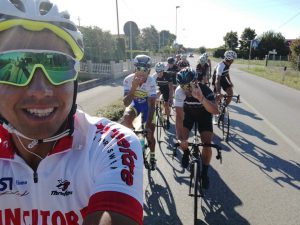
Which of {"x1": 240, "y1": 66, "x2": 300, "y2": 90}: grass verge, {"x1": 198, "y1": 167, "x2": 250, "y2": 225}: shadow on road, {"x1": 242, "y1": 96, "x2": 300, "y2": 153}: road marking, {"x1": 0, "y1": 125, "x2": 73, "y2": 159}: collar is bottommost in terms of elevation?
{"x1": 240, "y1": 66, "x2": 300, "y2": 90}: grass verge

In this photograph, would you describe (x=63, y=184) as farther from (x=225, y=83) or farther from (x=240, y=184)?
(x=225, y=83)

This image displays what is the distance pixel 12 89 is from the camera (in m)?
1.47

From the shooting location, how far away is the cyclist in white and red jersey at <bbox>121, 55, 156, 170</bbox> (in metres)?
6.15

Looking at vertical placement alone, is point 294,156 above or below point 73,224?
below

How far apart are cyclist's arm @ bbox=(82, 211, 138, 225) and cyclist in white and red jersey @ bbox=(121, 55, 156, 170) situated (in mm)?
4476

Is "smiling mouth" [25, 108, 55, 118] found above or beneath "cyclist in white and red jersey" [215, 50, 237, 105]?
above

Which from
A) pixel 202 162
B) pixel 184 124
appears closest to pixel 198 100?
pixel 184 124

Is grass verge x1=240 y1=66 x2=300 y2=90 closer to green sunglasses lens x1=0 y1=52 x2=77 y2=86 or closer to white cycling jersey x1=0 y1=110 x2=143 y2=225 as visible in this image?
white cycling jersey x1=0 y1=110 x2=143 y2=225

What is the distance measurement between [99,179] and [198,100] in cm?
396

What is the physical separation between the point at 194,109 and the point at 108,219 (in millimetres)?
4205

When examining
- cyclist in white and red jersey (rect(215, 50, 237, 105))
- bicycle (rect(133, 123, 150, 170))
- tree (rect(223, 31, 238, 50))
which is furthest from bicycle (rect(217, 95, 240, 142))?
tree (rect(223, 31, 238, 50))

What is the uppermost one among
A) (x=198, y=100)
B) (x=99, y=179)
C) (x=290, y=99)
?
(x=99, y=179)

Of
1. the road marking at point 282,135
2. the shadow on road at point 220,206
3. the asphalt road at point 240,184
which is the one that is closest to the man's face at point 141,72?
the asphalt road at point 240,184

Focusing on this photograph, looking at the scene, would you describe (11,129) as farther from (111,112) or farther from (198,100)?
(111,112)
